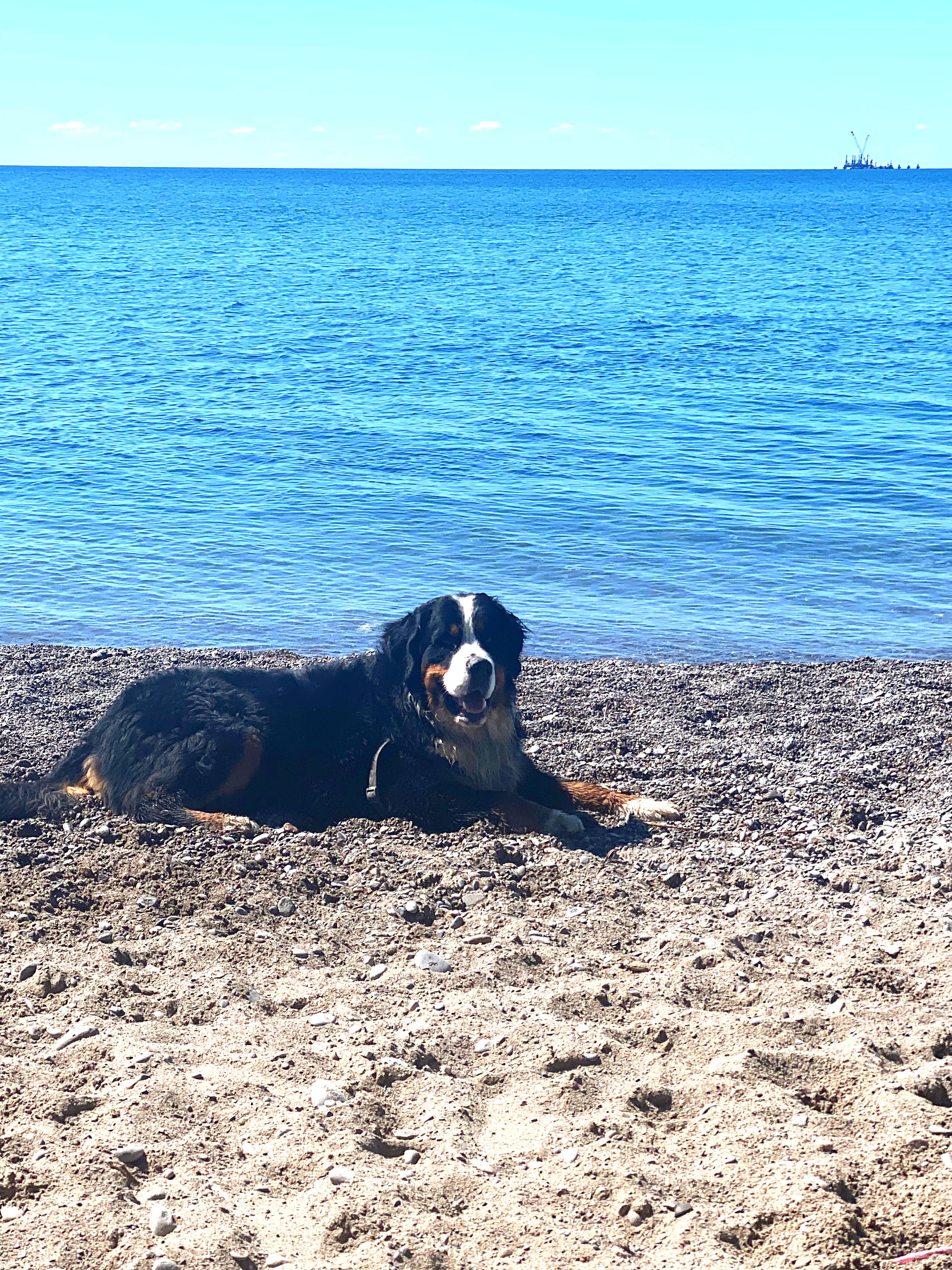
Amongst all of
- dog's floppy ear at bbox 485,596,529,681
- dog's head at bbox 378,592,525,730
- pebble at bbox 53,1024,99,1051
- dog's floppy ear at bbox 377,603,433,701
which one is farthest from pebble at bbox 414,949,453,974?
dog's floppy ear at bbox 485,596,529,681

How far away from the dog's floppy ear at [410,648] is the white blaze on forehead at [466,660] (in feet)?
0.67

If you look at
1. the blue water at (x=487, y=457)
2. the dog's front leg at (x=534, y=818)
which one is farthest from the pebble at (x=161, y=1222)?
the blue water at (x=487, y=457)

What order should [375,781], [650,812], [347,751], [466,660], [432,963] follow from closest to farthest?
1. [432,963]
2. [466,660]
3. [650,812]
4. [375,781]
5. [347,751]

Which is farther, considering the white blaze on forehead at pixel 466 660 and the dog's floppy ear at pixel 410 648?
the dog's floppy ear at pixel 410 648

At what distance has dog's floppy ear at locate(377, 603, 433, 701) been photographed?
21.1ft

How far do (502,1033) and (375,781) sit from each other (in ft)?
7.99

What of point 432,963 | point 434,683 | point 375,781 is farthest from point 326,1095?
point 434,683

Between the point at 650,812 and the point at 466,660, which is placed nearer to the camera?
the point at 466,660

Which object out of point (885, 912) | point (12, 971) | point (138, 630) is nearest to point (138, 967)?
point (12, 971)

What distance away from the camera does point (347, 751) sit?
257 inches

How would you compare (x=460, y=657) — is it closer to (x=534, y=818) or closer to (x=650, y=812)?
(x=534, y=818)

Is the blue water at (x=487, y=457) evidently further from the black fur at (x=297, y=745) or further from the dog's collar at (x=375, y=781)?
the dog's collar at (x=375, y=781)

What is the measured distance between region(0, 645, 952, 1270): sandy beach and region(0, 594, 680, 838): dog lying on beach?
193 mm

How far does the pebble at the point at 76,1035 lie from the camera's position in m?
4.03
